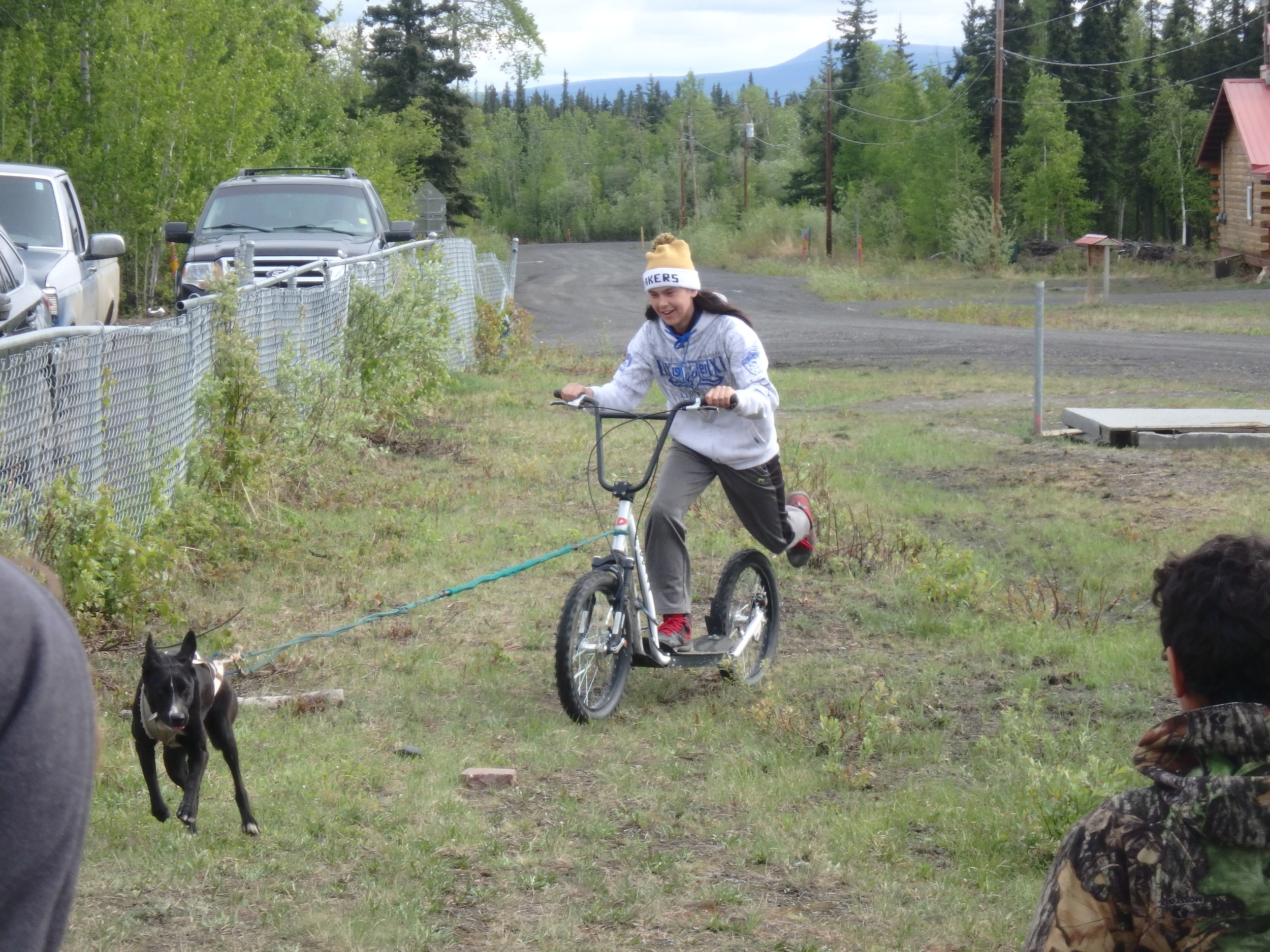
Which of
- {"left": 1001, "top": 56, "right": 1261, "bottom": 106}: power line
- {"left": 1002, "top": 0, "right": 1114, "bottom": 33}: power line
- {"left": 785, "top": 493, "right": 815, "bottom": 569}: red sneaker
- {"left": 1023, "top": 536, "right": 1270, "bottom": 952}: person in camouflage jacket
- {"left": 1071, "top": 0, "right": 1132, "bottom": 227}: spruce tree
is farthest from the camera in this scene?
{"left": 1002, "top": 0, "right": 1114, "bottom": 33}: power line

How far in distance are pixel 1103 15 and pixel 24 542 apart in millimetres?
71219

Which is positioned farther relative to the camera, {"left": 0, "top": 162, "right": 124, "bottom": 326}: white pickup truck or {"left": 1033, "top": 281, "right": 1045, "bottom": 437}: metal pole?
{"left": 1033, "top": 281, "right": 1045, "bottom": 437}: metal pole

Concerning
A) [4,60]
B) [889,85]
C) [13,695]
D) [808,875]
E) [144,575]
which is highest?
[889,85]

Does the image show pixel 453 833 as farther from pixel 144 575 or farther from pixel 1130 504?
pixel 1130 504

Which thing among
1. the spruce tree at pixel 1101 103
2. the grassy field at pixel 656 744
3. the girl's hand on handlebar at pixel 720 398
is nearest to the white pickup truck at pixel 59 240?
the grassy field at pixel 656 744

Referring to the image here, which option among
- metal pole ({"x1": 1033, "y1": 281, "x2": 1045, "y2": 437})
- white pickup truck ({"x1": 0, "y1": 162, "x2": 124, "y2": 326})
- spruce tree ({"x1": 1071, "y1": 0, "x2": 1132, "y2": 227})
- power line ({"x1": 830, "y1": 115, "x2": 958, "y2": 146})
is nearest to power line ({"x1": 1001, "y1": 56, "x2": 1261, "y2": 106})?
spruce tree ({"x1": 1071, "y1": 0, "x2": 1132, "y2": 227})

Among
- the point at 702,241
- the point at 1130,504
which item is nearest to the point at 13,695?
the point at 1130,504

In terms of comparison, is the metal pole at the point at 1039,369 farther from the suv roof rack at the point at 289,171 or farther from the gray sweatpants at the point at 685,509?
the suv roof rack at the point at 289,171

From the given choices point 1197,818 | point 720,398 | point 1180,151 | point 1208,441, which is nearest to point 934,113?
point 1180,151

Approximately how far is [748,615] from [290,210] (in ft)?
36.5

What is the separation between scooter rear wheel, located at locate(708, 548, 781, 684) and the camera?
627 centimetres

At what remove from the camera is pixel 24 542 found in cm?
580

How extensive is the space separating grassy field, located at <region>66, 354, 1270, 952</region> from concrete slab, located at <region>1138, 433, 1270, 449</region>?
209cm

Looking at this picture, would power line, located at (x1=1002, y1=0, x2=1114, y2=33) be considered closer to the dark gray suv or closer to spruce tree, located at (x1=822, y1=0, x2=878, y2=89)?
spruce tree, located at (x1=822, y1=0, x2=878, y2=89)
